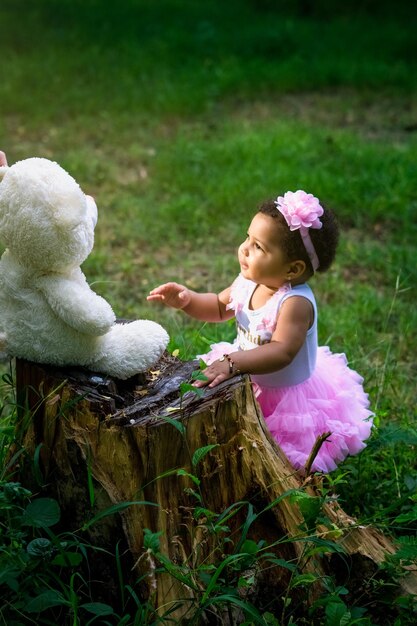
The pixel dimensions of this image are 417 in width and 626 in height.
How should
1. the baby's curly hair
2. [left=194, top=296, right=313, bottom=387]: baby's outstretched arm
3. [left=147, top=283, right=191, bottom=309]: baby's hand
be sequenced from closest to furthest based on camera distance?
[left=194, top=296, right=313, bottom=387]: baby's outstretched arm, the baby's curly hair, [left=147, top=283, right=191, bottom=309]: baby's hand

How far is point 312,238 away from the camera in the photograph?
268cm

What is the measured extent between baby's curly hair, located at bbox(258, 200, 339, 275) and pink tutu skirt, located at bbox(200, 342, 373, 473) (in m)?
0.39

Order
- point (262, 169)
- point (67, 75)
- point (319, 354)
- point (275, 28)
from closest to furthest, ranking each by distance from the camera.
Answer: point (319, 354), point (262, 169), point (67, 75), point (275, 28)

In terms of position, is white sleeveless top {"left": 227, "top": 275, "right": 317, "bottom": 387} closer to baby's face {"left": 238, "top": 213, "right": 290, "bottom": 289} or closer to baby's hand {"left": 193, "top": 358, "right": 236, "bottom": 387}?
baby's face {"left": 238, "top": 213, "right": 290, "bottom": 289}

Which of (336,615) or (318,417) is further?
(318,417)

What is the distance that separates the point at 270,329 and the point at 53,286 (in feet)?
2.43

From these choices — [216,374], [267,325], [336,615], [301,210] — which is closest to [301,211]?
[301,210]

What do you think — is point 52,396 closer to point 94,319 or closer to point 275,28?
point 94,319

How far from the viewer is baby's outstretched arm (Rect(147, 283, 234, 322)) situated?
9.68ft

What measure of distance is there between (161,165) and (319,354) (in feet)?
11.6

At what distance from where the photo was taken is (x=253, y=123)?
720 centimetres

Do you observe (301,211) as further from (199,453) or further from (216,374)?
(199,453)

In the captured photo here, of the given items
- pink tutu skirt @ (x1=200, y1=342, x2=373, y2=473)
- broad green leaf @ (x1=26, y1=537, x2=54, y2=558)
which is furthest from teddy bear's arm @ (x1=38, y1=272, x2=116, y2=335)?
pink tutu skirt @ (x1=200, y1=342, x2=373, y2=473)

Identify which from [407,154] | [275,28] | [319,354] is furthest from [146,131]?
[319,354]
